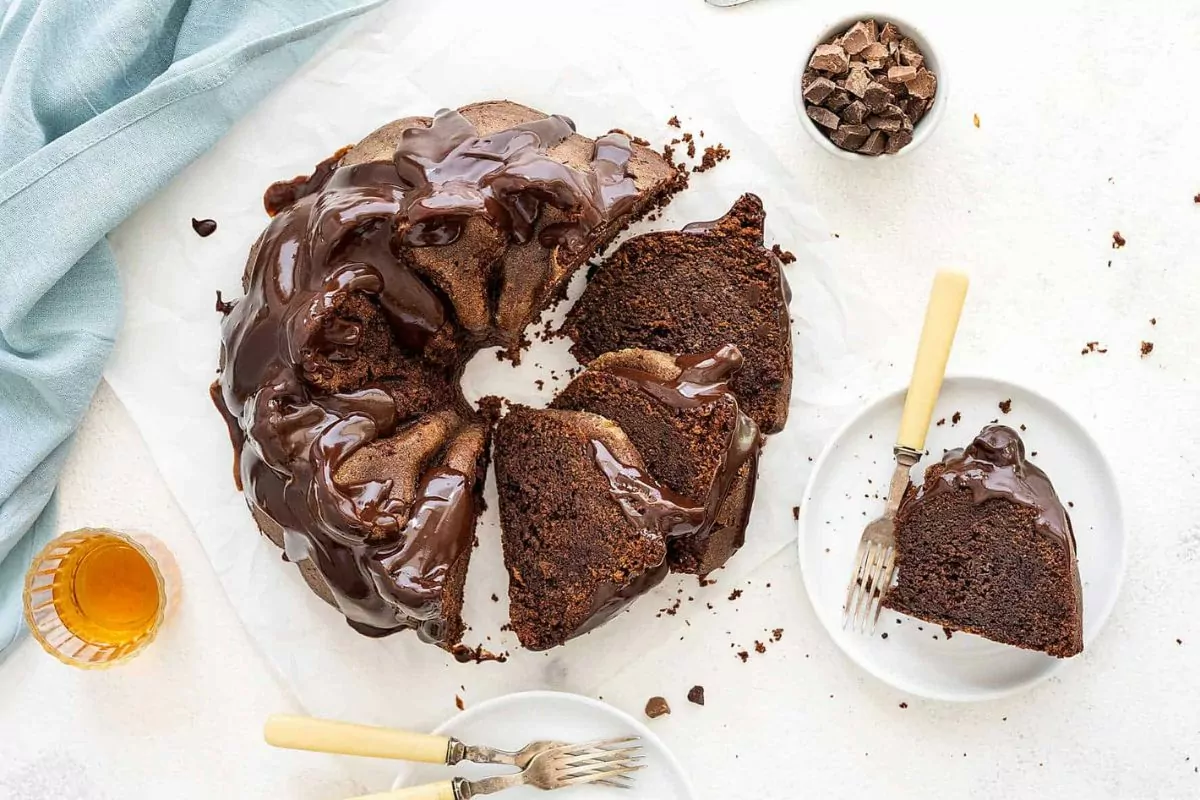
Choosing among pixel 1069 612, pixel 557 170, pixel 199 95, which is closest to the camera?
pixel 557 170

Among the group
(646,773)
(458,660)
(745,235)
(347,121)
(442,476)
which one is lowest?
(646,773)

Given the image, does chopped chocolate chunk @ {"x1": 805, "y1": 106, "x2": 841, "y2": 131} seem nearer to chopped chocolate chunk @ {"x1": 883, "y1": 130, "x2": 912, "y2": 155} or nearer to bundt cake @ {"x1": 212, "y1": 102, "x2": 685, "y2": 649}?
chopped chocolate chunk @ {"x1": 883, "y1": 130, "x2": 912, "y2": 155}

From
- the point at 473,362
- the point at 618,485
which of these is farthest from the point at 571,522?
the point at 473,362

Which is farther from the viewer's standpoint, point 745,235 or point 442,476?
point 745,235

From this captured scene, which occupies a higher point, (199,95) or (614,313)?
(199,95)

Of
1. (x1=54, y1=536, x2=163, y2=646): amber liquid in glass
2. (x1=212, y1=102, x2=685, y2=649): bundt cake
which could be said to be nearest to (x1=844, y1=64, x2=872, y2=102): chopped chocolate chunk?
(x1=212, y1=102, x2=685, y2=649): bundt cake

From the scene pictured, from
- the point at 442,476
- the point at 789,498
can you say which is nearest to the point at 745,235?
the point at 789,498

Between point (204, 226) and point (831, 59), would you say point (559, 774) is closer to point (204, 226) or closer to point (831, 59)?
point (204, 226)

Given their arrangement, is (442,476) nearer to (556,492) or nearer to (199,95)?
(556,492)

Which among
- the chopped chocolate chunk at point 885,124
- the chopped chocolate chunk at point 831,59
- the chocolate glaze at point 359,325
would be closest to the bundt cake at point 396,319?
the chocolate glaze at point 359,325
